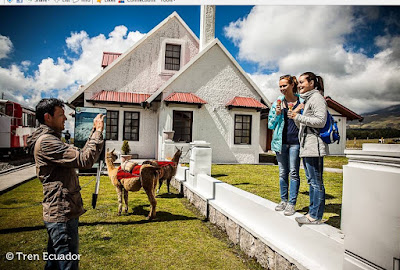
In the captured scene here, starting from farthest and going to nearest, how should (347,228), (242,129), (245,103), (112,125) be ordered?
(112,125) < (242,129) < (245,103) < (347,228)

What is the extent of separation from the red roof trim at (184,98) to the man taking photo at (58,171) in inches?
259

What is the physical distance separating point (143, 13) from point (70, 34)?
0.97m

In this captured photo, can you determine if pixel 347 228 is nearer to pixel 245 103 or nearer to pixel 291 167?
pixel 291 167

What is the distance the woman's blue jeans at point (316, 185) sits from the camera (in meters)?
1.89

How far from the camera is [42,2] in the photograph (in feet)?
7.80

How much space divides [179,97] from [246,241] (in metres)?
6.26

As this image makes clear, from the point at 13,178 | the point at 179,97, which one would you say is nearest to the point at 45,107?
the point at 13,178

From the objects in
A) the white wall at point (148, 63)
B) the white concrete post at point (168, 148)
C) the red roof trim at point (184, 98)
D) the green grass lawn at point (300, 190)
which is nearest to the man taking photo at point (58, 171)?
the green grass lawn at point (300, 190)

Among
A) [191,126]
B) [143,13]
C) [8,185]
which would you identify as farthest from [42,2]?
[191,126]

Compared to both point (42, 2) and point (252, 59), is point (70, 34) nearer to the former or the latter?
point (42, 2)

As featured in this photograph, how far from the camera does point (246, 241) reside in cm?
261

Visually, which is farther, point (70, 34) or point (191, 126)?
point (191, 126)

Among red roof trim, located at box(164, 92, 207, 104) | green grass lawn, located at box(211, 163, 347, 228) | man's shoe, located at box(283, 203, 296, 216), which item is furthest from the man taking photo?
red roof trim, located at box(164, 92, 207, 104)

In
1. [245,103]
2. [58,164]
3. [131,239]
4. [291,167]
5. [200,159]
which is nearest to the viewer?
[58,164]
